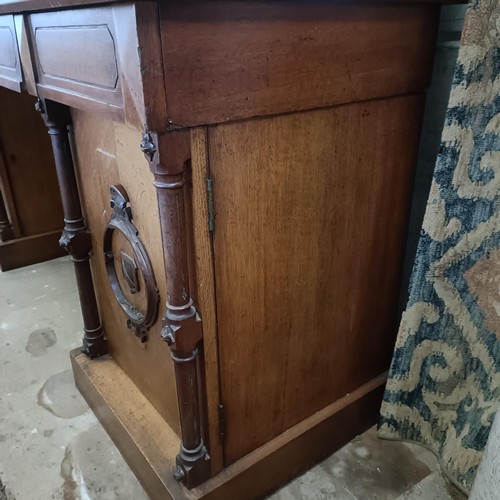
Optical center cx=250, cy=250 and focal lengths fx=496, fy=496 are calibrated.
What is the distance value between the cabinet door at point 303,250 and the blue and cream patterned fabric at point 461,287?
0.12 m

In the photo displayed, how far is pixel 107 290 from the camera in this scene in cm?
142

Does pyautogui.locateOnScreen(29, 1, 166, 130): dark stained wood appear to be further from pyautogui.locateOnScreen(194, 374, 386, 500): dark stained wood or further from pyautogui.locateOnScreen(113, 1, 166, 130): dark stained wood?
pyautogui.locateOnScreen(194, 374, 386, 500): dark stained wood

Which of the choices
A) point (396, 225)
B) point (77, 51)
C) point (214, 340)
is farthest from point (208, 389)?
point (77, 51)

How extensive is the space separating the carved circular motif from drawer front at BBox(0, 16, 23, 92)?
0.42 meters

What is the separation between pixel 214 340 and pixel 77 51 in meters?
0.62

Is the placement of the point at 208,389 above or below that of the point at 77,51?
below

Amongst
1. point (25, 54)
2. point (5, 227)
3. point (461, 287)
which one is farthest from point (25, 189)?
point (461, 287)

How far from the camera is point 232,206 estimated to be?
95 centimetres

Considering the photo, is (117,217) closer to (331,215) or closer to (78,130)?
(78,130)

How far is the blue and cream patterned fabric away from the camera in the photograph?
1010 millimetres

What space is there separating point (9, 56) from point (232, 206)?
0.78 meters

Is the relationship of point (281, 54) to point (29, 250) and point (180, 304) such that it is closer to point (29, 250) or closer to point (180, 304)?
point (180, 304)

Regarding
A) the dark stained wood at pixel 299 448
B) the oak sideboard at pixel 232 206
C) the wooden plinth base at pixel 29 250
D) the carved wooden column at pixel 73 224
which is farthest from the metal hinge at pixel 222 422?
the wooden plinth base at pixel 29 250

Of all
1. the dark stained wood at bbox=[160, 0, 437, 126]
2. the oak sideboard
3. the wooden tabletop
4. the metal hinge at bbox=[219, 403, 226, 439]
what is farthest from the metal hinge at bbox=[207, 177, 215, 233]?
the metal hinge at bbox=[219, 403, 226, 439]
